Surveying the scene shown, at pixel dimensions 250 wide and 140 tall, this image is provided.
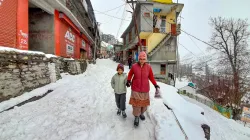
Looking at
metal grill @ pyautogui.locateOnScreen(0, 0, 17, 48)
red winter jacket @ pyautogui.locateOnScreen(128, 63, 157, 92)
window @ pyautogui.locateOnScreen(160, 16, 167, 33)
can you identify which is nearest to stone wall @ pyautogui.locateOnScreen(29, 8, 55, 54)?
metal grill @ pyautogui.locateOnScreen(0, 0, 17, 48)

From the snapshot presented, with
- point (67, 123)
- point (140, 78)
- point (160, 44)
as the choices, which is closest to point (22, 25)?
point (67, 123)

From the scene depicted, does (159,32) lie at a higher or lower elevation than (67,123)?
higher

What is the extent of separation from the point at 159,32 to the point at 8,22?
17.5 metres

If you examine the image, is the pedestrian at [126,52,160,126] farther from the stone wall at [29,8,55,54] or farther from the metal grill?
the stone wall at [29,8,55,54]

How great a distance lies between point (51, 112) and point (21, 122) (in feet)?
2.46

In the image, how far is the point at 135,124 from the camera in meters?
3.22

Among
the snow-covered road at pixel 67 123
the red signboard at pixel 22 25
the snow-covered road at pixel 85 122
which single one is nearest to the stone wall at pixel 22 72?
the snow-covered road at pixel 85 122

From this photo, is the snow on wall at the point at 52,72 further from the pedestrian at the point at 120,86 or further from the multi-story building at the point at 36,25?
the pedestrian at the point at 120,86

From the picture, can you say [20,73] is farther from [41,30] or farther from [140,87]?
[41,30]

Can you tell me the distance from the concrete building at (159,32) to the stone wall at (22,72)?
13458mm

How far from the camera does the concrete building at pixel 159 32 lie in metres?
18.2

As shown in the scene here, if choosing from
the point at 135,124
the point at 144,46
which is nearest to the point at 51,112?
the point at 135,124

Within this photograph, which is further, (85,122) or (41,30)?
(41,30)

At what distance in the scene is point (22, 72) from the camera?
4832 millimetres
